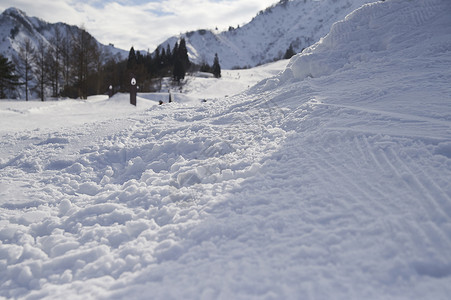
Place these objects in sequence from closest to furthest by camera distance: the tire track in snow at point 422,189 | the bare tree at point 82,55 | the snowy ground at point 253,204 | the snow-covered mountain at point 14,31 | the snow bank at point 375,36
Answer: the snowy ground at point 253,204 < the tire track in snow at point 422,189 < the snow bank at point 375,36 < the bare tree at point 82,55 < the snow-covered mountain at point 14,31

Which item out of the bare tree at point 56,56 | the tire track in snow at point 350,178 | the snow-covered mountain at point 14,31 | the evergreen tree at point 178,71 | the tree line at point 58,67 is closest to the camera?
the tire track in snow at point 350,178

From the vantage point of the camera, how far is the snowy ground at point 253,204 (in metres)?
2.60

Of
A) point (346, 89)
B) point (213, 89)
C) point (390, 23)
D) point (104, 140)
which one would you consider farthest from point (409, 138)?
point (213, 89)

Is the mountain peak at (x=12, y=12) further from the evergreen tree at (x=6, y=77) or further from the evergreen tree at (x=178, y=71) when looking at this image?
the evergreen tree at (x=6, y=77)

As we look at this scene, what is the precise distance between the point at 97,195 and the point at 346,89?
704 cm

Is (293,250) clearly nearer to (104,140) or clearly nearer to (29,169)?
(29,169)

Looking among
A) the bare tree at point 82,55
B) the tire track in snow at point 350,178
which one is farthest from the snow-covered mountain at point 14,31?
the tire track in snow at point 350,178

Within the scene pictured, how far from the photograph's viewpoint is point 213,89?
54.1m

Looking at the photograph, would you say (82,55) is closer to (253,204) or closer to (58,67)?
(58,67)

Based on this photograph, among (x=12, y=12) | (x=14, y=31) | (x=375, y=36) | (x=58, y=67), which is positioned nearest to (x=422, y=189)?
(x=375, y=36)

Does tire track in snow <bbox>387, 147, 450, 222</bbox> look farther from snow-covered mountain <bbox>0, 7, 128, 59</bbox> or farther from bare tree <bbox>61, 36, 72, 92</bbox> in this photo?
snow-covered mountain <bbox>0, 7, 128, 59</bbox>

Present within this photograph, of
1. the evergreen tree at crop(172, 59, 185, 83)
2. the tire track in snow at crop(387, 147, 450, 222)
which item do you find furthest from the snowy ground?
the evergreen tree at crop(172, 59, 185, 83)

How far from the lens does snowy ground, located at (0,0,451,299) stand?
260cm

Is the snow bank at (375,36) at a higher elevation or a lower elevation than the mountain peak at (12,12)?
lower
